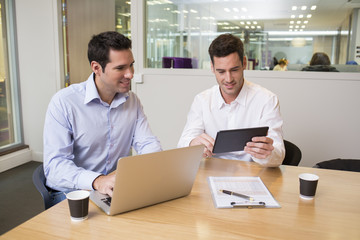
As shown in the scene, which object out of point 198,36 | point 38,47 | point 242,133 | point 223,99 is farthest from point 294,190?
point 38,47

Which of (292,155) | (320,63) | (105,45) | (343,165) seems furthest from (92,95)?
(320,63)

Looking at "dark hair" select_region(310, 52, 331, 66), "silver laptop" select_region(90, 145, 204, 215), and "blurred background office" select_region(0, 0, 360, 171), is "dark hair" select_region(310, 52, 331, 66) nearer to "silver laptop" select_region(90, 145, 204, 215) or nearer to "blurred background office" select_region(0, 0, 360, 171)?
"blurred background office" select_region(0, 0, 360, 171)

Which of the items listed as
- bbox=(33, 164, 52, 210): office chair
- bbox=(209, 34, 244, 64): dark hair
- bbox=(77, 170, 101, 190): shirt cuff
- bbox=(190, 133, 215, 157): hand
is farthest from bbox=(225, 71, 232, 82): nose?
bbox=(33, 164, 52, 210): office chair

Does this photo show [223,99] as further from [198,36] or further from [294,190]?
[198,36]

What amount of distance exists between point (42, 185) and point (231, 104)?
4.14 ft

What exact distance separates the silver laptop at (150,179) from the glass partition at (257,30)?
A: 2.55m

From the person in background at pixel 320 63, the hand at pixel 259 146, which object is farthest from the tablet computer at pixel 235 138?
the person in background at pixel 320 63

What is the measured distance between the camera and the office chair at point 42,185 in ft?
4.88

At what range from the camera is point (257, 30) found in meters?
3.58

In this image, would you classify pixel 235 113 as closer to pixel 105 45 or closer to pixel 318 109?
pixel 105 45

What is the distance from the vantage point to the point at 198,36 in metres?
3.82

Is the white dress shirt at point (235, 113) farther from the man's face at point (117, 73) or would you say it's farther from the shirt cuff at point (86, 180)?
the shirt cuff at point (86, 180)

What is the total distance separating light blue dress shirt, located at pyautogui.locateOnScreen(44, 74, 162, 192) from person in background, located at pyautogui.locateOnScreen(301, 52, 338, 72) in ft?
7.00

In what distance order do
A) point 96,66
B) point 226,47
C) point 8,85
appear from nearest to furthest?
point 96,66
point 226,47
point 8,85
